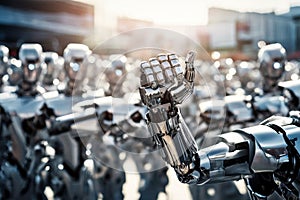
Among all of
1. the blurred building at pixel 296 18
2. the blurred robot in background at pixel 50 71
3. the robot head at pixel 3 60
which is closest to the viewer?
the robot head at pixel 3 60

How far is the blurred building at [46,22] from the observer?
13945mm

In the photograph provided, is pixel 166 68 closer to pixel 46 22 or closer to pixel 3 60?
pixel 3 60

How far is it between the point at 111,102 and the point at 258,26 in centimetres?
1545

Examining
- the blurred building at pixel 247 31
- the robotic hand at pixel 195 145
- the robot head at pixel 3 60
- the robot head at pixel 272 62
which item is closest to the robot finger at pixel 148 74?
the robotic hand at pixel 195 145

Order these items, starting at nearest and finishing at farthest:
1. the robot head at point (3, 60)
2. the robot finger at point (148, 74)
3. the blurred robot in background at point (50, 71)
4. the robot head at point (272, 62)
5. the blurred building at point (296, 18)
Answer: the robot finger at point (148, 74) → the robot head at point (272, 62) → the robot head at point (3, 60) → the blurred robot in background at point (50, 71) → the blurred building at point (296, 18)

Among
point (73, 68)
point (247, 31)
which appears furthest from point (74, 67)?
point (247, 31)

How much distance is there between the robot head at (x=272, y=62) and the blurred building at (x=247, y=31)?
12162mm

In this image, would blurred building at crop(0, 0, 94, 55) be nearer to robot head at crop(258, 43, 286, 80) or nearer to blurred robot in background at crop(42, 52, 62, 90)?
blurred robot in background at crop(42, 52, 62, 90)

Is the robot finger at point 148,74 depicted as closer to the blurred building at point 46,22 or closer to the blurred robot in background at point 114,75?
the blurred robot in background at point 114,75

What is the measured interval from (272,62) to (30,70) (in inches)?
61.7

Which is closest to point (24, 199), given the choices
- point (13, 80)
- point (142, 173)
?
point (142, 173)

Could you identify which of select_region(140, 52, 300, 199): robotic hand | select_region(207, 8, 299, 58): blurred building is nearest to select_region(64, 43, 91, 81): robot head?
select_region(140, 52, 300, 199): robotic hand

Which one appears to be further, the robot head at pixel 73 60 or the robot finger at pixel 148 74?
the robot head at pixel 73 60

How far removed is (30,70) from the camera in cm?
251
